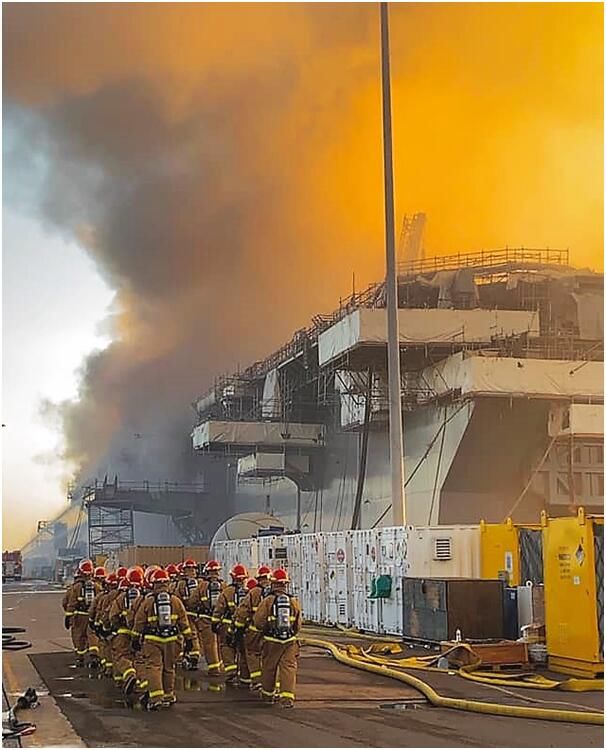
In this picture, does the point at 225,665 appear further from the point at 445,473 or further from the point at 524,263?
the point at 524,263

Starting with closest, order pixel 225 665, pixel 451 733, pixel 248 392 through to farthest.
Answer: pixel 451 733 < pixel 225 665 < pixel 248 392

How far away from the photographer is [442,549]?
17.1 meters

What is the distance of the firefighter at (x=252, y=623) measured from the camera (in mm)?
10688

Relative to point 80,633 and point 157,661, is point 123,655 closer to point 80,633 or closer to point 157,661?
point 157,661

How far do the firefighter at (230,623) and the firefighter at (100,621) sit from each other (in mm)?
1689

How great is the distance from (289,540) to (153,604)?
1408 cm

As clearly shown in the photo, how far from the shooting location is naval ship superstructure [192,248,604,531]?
3170cm

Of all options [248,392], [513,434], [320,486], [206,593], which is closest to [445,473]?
[513,434]

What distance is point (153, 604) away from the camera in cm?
975

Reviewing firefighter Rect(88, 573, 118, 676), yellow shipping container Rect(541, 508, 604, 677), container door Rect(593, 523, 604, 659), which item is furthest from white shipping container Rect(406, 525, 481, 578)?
firefighter Rect(88, 573, 118, 676)

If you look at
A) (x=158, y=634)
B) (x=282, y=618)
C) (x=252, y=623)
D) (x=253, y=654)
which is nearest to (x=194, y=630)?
(x=253, y=654)

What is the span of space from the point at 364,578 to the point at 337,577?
4.70 feet

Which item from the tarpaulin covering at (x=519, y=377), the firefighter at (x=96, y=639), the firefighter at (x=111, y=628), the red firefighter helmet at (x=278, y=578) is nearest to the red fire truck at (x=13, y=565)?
the tarpaulin covering at (x=519, y=377)

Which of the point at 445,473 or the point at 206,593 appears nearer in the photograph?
the point at 206,593
